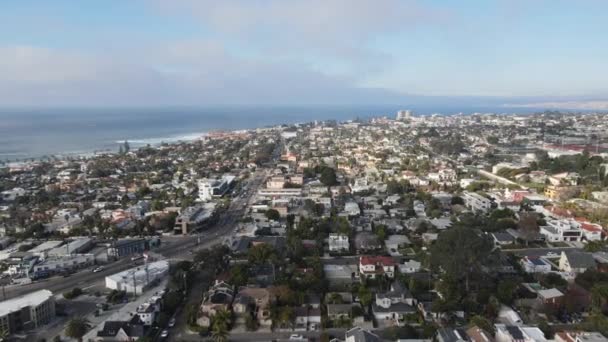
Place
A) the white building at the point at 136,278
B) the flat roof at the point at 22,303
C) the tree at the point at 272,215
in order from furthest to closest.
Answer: the tree at the point at 272,215
the white building at the point at 136,278
the flat roof at the point at 22,303

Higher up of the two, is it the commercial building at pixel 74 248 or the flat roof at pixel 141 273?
the commercial building at pixel 74 248

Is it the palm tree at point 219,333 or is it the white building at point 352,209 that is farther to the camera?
the white building at point 352,209

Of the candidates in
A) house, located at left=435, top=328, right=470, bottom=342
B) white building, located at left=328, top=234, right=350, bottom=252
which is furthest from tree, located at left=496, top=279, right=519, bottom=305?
white building, located at left=328, top=234, right=350, bottom=252

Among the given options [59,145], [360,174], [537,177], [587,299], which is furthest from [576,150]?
[59,145]

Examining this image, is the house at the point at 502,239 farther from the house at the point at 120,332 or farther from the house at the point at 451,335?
the house at the point at 120,332

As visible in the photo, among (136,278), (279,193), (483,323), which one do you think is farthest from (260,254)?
(279,193)

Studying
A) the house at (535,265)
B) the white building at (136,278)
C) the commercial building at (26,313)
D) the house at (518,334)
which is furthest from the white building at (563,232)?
the commercial building at (26,313)
